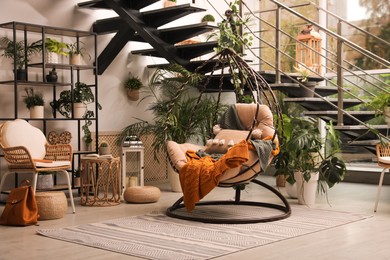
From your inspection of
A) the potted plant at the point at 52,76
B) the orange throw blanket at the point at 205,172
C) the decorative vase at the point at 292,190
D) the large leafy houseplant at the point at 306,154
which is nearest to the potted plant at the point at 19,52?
the potted plant at the point at 52,76

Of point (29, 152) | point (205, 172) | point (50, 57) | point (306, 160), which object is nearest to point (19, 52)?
point (50, 57)

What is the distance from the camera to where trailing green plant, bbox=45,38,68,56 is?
21.2ft

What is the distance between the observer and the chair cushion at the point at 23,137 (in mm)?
5783

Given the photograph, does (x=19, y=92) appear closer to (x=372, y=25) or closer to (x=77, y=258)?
(x=77, y=258)

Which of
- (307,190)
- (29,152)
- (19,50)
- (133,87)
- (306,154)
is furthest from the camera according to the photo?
(133,87)

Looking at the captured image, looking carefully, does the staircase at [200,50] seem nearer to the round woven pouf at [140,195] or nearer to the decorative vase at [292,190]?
the decorative vase at [292,190]

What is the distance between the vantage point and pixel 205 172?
510 cm

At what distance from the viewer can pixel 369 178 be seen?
790cm

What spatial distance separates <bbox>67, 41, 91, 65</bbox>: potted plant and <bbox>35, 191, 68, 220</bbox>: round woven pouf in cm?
199

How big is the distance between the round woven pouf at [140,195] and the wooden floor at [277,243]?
10cm

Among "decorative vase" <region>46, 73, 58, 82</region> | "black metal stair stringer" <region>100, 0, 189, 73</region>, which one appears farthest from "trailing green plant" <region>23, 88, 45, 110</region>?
"black metal stair stringer" <region>100, 0, 189, 73</region>

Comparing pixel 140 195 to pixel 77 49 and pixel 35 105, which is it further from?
pixel 77 49

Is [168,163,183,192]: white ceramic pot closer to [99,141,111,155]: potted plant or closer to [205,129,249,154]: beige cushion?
[99,141,111,155]: potted plant

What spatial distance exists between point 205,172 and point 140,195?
49.7 inches
